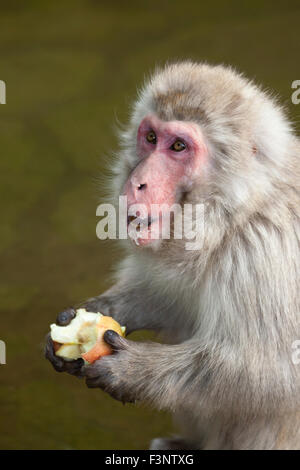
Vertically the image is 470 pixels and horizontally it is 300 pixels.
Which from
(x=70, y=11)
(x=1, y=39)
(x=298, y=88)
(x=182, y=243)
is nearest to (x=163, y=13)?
(x=70, y=11)

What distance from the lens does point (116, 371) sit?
3.67m

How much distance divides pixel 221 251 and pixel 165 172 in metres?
0.40

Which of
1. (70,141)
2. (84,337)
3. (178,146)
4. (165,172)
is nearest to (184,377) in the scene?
(84,337)

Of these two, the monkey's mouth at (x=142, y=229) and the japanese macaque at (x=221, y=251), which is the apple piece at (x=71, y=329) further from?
the monkey's mouth at (x=142, y=229)

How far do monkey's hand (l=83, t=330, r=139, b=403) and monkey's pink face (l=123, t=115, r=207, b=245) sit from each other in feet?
1.63

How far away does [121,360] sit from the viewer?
12.1ft

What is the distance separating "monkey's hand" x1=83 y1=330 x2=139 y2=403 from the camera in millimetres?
3670

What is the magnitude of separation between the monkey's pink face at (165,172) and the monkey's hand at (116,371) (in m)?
0.50

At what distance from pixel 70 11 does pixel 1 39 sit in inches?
41.3

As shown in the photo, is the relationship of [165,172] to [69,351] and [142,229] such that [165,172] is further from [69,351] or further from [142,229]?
[69,351]

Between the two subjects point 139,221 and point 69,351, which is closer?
point 139,221
